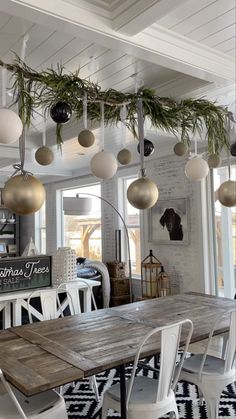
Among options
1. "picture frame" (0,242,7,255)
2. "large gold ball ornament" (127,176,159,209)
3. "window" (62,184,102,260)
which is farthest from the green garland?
"picture frame" (0,242,7,255)

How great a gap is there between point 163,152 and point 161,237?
1283 mm

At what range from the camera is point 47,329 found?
2.37 m

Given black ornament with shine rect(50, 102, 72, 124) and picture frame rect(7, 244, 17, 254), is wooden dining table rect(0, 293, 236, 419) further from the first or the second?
picture frame rect(7, 244, 17, 254)

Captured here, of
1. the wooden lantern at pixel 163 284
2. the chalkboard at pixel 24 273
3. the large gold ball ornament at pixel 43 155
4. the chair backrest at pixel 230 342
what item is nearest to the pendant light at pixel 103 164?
the large gold ball ornament at pixel 43 155

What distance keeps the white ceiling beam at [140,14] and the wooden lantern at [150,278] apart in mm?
3719

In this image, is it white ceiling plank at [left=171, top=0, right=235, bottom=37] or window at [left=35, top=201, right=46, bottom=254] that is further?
window at [left=35, top=201, right=46, bottom=254]

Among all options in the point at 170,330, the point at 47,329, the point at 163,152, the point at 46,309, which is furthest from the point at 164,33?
the point at 163,152

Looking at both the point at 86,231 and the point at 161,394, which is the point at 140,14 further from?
the point at 86,231

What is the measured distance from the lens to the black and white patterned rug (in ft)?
8.41

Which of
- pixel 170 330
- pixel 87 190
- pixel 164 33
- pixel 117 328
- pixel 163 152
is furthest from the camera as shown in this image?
pixel 87 190

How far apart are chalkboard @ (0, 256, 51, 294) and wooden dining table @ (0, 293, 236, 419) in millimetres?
941

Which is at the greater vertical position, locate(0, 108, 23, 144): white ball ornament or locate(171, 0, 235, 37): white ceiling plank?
locate(171, 0, 235, 37): white ceiling plank

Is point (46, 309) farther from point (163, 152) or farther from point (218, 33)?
point (163, 152)

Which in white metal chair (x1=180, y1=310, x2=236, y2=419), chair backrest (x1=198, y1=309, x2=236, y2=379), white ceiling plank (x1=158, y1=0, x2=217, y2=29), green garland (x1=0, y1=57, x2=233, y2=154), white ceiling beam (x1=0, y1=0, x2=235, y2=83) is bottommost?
white metal chair (x1=180, y1=310, x2=236, y2=419)
